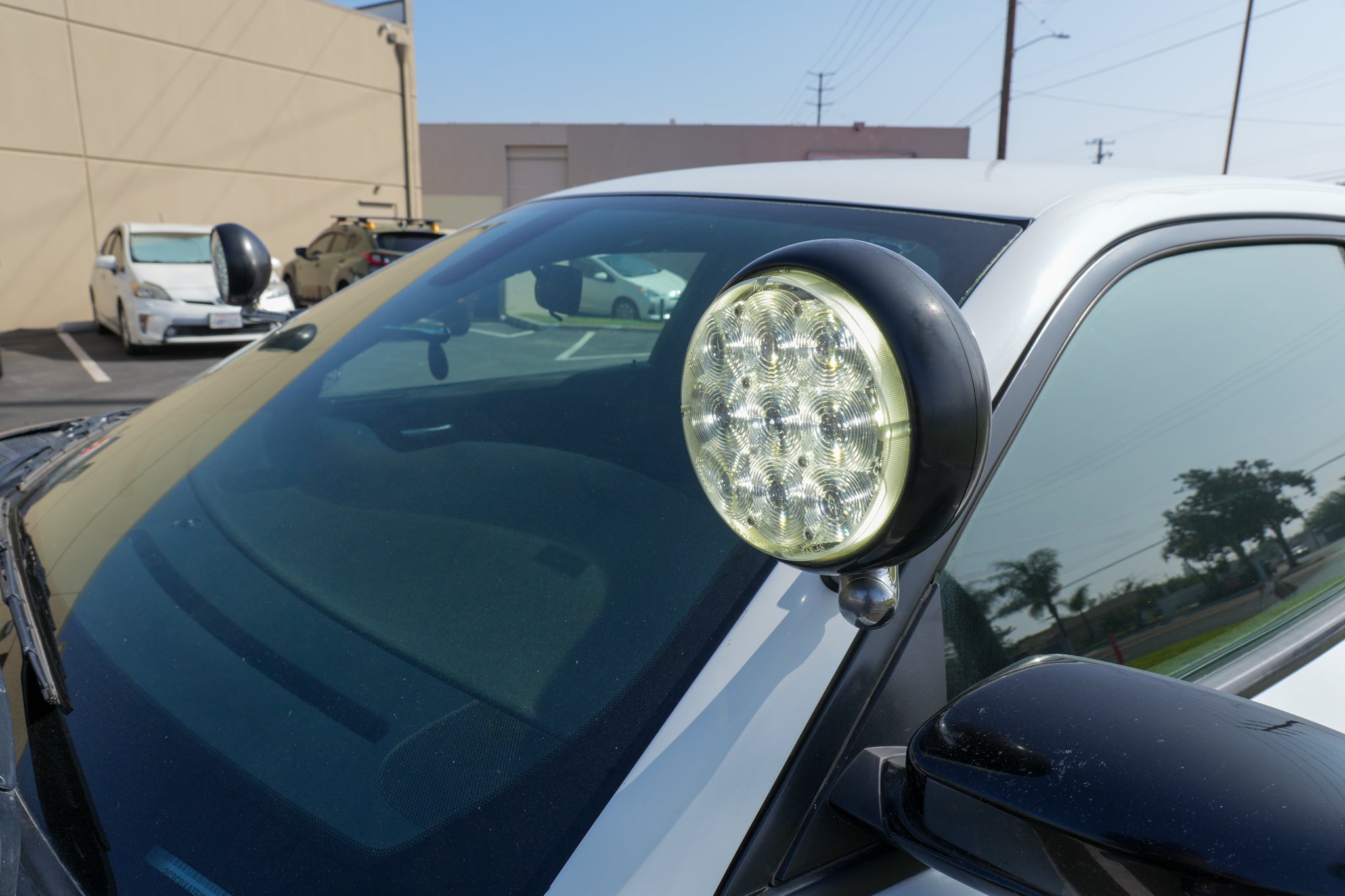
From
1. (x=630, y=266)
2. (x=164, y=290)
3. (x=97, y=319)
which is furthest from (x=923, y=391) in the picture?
(x=97, y=319)

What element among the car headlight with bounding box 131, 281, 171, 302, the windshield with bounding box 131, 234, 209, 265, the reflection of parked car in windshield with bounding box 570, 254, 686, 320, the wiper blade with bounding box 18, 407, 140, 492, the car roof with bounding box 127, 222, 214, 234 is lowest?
the car headlight with bounding box 131, 281, 171, 302

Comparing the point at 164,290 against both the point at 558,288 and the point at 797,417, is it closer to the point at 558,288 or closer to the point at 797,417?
the point at 558,288

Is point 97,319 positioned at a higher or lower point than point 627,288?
lower

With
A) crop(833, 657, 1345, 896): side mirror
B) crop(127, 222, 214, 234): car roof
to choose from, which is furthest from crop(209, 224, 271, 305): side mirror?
crop(127, 222, 214, 234): car roof

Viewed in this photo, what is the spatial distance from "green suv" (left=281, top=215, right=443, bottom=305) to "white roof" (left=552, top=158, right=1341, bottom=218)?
11.8 metres

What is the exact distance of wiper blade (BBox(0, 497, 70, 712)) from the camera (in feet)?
3.28

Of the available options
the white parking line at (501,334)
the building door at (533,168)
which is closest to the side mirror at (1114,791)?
the white parking line at (501,334)

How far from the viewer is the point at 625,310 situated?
1.90 meters

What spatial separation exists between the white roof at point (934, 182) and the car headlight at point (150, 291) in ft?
36.7

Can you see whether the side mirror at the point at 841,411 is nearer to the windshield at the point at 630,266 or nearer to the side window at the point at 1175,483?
the side window at the point at 1175,483

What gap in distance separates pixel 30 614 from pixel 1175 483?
140 centimetres

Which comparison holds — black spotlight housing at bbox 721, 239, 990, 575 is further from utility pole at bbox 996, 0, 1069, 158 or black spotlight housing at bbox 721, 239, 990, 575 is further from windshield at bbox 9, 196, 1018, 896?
utility pole at bbox 996, 0, 1069, 158

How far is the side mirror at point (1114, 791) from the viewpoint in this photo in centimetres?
62

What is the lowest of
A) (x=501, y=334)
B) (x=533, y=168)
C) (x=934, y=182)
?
(x=501, y=334)
